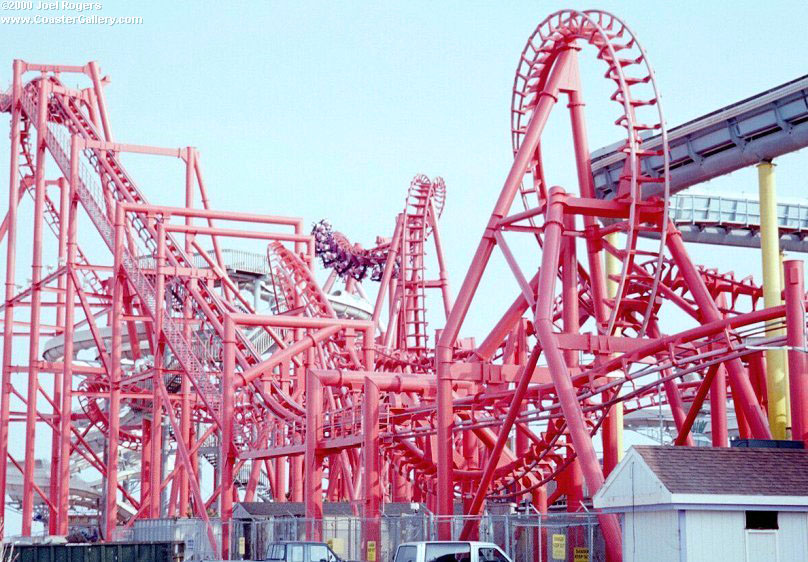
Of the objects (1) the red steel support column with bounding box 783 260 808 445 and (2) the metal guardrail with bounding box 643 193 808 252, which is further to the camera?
(2) the metal guardrail with bounding box 643 193 808 252

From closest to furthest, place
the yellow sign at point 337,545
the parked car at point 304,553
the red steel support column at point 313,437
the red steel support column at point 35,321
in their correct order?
the parked car at point 304,553 → the yellow sign at point 337,545 → the red steel support column at point 313,437 → the red steel support column at point 35,321

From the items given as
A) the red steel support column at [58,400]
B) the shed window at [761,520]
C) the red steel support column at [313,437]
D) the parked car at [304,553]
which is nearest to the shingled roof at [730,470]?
the shed window at [761,520]

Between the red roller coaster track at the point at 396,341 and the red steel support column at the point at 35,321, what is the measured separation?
0.08 metres

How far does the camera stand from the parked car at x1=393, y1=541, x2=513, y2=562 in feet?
73.4

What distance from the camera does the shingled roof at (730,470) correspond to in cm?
1895

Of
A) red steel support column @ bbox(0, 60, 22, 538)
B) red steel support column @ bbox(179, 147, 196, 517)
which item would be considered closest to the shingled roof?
red steel support column @ bbox(179, 147, 196, 517)

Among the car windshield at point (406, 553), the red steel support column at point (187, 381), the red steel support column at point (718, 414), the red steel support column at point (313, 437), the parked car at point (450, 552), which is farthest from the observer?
the red steel support column at point (187, 381)

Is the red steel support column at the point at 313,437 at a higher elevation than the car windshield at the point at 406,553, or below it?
higher

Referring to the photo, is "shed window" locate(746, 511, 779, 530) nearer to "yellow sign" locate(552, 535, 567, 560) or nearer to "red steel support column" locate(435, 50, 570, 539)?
"yellow sign" locate(552, 535, 567, 560)

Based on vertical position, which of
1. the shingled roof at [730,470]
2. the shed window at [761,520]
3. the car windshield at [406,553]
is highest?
the shingled roof at [730,470]

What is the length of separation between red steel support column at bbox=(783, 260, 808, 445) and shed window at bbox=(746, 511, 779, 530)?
2804 mm

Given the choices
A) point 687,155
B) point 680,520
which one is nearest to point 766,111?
point 687,155

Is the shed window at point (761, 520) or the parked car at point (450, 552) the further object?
the parked car at point (450, 552)

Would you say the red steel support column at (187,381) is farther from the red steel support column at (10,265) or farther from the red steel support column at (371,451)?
the red steel support column at (371,451)
